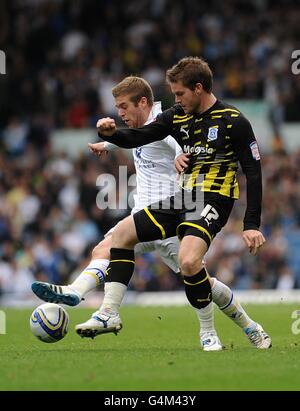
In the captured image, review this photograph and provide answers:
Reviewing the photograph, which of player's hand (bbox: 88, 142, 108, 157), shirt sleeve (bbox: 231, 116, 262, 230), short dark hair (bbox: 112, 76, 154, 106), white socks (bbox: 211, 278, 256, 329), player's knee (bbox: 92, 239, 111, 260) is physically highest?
short dark hair (bbox: 112, 76, 154, 106)

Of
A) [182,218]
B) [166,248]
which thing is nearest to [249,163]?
[182,218]

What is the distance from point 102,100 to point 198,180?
13.7m

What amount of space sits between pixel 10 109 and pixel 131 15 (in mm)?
3805

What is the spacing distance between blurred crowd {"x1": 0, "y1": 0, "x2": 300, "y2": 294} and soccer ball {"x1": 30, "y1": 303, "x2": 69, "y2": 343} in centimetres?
972

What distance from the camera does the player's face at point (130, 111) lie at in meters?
9.20

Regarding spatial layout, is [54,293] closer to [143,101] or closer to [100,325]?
[100,325]

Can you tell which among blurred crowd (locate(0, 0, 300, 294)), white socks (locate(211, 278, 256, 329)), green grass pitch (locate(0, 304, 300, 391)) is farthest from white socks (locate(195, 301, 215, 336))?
blurred crowd (locate(0, 0, 300, 294))

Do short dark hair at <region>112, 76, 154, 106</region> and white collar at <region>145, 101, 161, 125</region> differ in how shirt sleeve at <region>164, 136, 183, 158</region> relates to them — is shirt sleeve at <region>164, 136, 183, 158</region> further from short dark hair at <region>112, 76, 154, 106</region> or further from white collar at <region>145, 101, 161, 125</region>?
short dark hair at <region>112, 76, 154, 106</region>

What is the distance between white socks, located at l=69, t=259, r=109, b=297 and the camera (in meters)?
8.73

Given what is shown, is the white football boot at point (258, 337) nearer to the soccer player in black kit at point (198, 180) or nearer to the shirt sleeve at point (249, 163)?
the soccer player in black kit at point (198, 180)

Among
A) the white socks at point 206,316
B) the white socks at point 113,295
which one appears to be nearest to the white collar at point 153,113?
the white socks at point 113,295

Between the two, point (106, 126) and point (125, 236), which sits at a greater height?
point (106, 126)

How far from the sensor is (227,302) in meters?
8.55
